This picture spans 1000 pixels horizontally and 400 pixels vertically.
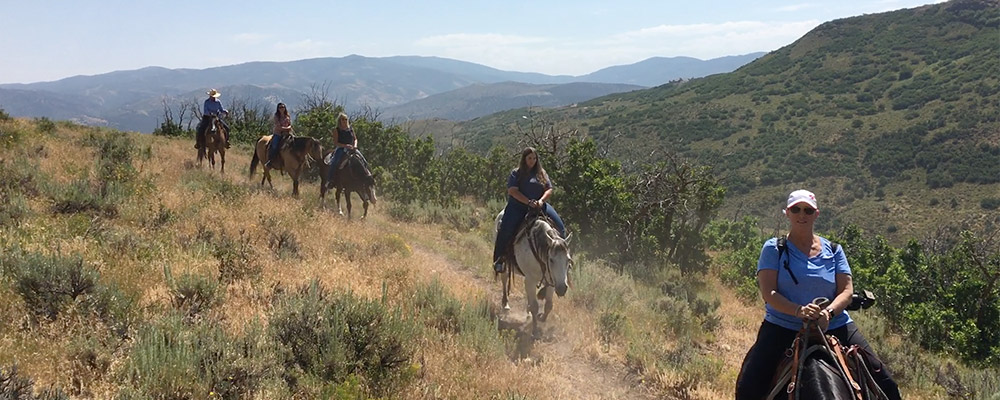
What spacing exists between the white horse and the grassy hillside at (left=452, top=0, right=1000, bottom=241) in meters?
10.5

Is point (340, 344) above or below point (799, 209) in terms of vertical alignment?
below

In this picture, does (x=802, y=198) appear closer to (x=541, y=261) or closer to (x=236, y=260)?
(x=541, y=261)

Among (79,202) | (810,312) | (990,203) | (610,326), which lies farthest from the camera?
(990,203)

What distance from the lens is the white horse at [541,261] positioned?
6523mm

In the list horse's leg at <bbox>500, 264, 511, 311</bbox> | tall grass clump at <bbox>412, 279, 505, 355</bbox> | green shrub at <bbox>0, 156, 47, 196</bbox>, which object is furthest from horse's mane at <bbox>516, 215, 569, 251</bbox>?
green shrub at <bbox>0, 156, 47, 196</bbox>

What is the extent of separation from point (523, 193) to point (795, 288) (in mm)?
4161

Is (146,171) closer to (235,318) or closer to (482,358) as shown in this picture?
(235,318)

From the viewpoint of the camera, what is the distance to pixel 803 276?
3.65 metres

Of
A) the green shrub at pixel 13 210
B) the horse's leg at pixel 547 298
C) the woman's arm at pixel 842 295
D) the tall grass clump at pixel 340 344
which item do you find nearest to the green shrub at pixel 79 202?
the green shrub at pixel 13 210

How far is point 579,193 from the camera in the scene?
1305cm

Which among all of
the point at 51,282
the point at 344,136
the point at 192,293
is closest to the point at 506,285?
the point at 192,293

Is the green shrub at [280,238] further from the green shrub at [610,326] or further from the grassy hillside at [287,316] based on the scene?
the green shrub at [610,326]

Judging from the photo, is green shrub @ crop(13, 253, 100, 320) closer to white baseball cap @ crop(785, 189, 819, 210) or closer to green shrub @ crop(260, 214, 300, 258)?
green shrub @ crop(260, 214, 300, 258)

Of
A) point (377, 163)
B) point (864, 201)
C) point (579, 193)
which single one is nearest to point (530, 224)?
point (579, 193)
